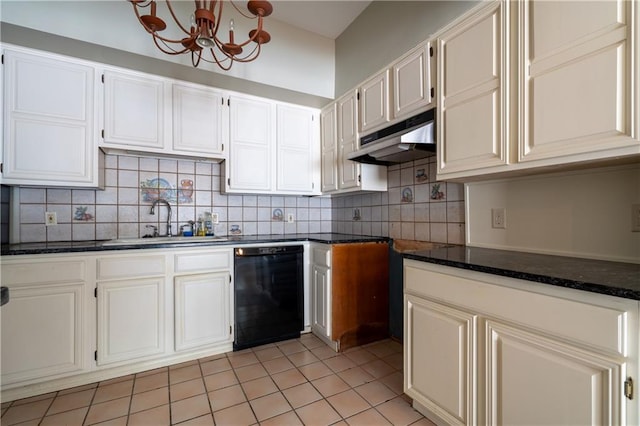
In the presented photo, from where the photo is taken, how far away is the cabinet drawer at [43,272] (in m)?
1.67

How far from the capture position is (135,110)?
221 cm

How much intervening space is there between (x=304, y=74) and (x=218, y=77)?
2.61 ft

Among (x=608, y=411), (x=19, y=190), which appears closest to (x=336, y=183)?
(x=608, y=411)

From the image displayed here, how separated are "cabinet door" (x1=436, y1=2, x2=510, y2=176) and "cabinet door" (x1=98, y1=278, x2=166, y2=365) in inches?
83.4

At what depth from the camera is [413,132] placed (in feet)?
5.66

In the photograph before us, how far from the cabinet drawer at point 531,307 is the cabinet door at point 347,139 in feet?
3.98

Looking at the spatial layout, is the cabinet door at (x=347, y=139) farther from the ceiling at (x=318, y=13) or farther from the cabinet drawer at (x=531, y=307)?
the cabinet drawer at (x=531, y=307)

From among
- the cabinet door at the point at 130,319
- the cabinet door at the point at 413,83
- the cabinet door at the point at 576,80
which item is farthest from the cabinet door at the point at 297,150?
the cabinet door at the point at 576,80

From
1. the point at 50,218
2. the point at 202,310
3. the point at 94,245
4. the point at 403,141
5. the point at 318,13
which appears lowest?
the point at 202,310

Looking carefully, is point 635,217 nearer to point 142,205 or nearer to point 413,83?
point 413,83

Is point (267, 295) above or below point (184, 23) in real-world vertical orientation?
below

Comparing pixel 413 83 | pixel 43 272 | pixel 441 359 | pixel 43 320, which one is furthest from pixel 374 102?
pixel 43 320

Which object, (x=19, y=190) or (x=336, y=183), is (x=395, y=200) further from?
(x=19, y=190)

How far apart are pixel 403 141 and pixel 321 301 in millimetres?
1446
